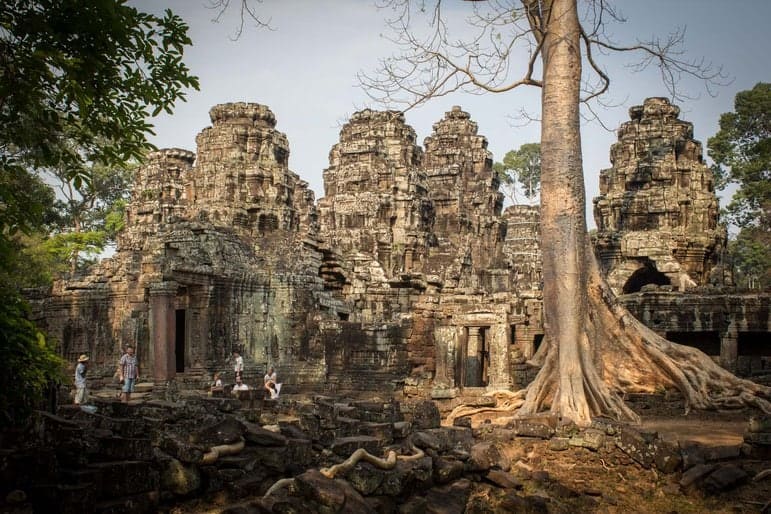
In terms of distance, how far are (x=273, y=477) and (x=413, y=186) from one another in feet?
94.6

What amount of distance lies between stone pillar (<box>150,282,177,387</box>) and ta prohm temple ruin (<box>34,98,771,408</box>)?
0.10 feet

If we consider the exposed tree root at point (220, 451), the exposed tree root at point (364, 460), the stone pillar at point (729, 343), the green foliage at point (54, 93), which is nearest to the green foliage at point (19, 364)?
the green foliage at point (54, 93)

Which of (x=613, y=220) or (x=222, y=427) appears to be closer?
(x=222, y=427)

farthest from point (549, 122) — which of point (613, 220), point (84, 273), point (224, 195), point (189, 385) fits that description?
point (84, 273)

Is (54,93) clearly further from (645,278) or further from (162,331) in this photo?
(645,278)

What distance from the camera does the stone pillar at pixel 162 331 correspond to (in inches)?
719

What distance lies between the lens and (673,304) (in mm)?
20641

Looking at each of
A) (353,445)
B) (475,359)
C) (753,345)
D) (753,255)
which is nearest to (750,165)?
(753,255)

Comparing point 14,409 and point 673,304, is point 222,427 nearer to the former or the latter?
point 14,409

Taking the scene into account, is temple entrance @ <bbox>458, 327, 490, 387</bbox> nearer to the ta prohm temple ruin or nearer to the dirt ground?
the ta prohm temple ruin

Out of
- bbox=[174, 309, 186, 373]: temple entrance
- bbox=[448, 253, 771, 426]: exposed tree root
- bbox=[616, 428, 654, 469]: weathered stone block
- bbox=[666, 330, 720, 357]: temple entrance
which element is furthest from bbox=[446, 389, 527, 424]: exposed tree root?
bbox=[174, 309, 186, 373]: temple entrance

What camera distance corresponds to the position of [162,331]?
18531 mm

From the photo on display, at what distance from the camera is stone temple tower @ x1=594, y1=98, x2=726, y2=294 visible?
26703 millimetres

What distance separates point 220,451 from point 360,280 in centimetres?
1915
